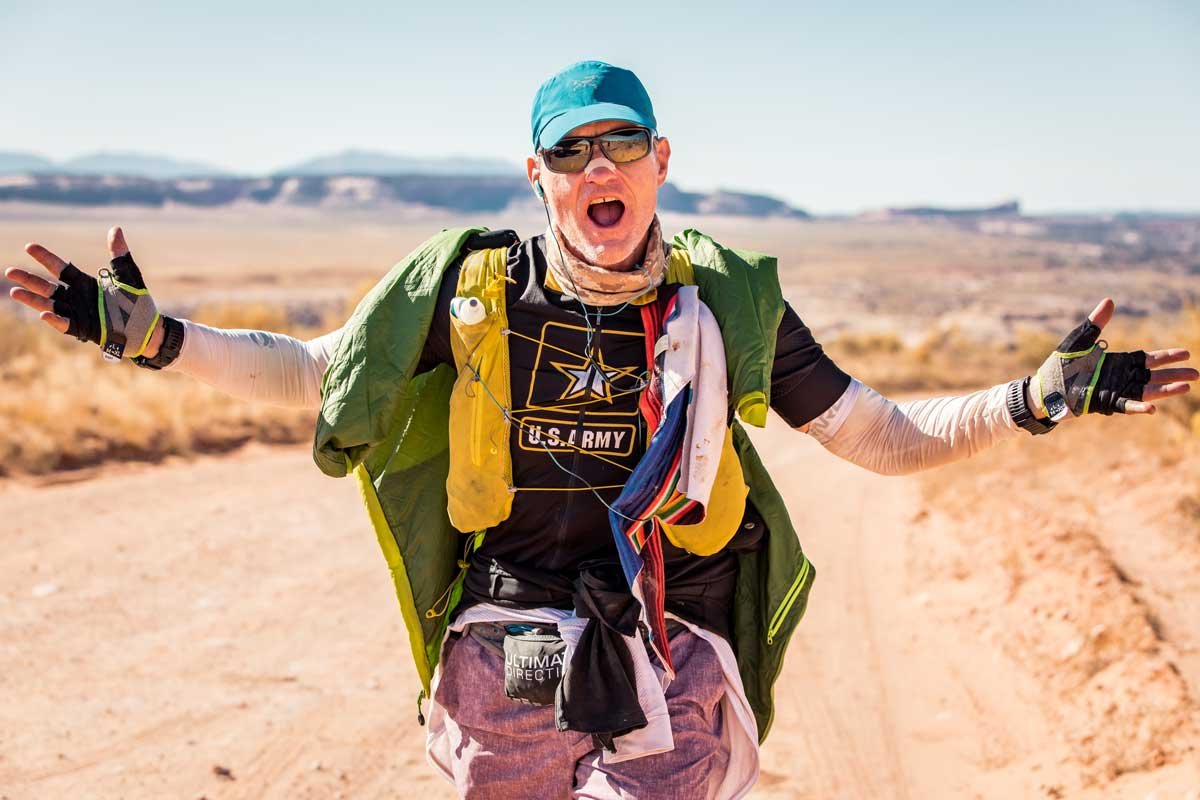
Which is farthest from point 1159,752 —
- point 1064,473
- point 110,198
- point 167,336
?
point 110,198

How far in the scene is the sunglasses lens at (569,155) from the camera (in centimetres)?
259

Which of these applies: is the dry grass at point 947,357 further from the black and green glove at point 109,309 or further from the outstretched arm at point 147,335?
the black and green glove at point 109,309

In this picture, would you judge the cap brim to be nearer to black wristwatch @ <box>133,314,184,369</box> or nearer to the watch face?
black wristwatch @ <box>133,314,184,369</box>

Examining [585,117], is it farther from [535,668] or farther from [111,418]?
[111,418]

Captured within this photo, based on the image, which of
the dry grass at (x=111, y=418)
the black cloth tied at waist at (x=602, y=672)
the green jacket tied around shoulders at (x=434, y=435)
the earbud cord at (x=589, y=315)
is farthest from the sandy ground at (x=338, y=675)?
the earbud cord at (x=589, y=315)

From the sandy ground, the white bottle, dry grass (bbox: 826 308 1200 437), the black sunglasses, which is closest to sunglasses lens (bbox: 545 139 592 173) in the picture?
the black sunglasses

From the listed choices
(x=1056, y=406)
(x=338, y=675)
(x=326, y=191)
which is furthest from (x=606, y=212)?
(x=326, y=191)

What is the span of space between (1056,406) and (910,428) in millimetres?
350

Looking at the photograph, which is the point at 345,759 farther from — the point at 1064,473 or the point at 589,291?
the point at 1064,473

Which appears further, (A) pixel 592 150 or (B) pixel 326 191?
(B) pixel 326 191

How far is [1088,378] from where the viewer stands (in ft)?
8.76

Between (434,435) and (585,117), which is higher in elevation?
(585,117)

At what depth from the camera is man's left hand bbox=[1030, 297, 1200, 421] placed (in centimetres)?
265

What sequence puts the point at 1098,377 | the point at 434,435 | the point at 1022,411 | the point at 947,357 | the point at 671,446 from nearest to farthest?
the point at 671,446
the point at 1098,377
the point at 1022,411
the point at 434,435
the point at 947,357
